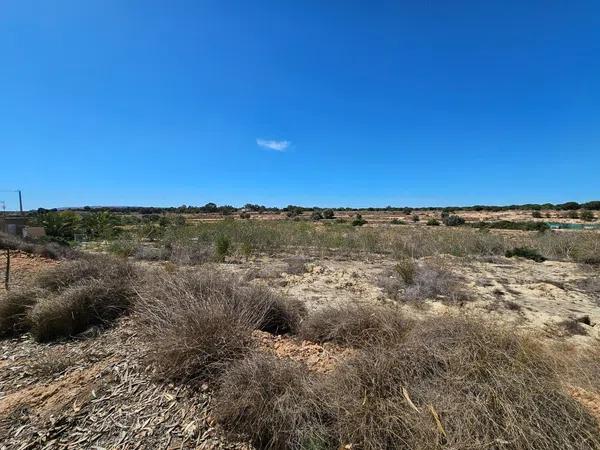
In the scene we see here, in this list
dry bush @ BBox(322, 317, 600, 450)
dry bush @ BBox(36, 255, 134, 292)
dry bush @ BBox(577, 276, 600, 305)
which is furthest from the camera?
dry bush @ BBox(577, 276, 600, 305)

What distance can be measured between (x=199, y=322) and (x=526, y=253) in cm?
1872

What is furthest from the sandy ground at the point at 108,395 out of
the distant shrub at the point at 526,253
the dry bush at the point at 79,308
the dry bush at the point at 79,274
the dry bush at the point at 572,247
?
the distant shrub at the point at 526,253

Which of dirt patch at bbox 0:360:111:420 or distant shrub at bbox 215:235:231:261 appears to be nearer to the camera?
dirt patch at bbox 0:360:111:420

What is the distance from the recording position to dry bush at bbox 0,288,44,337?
16.2 feet

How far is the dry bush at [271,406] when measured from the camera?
8.55ft

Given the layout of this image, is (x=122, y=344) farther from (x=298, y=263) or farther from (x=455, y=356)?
(x=298, y=263)

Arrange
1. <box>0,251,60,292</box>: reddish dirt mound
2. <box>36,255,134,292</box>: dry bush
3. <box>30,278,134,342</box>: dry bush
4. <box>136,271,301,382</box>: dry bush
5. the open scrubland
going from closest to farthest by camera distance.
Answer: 1. the open scrubland
2. <box>136,271,301,382</box>: dry bush
3. <box>30,278,134,342</box>: dry bush
4. <box>36,255,134,292</box>: dry bush
5. <box>0,251,60,292</box>: reddish dirt mound

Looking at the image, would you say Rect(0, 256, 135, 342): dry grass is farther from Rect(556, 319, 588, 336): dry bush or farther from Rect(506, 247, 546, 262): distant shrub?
Rect(506, 247, 546, 262): distant shrub

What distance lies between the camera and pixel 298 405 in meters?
2.73

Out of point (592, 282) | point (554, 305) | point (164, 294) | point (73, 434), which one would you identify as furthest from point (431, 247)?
point (73, 434)

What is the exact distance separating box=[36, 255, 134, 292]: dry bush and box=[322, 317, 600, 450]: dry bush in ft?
14.0

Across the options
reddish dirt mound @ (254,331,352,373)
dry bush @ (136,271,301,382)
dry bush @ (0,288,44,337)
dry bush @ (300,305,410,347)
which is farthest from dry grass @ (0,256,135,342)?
dry bush @ (300,305,410,347)

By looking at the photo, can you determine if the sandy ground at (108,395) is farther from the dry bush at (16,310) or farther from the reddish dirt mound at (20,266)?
the reddish dirt mound at (20,266)

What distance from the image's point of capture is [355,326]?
4.63 metres
